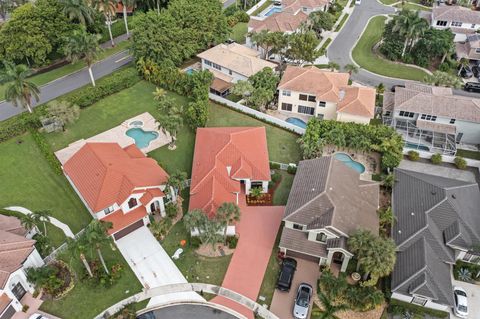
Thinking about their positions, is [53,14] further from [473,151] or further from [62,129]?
[473,151]

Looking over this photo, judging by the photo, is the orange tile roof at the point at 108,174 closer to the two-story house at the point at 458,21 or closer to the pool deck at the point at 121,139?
the pool deck at the point at 121,139

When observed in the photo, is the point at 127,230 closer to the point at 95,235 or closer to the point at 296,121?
the point at 95,235

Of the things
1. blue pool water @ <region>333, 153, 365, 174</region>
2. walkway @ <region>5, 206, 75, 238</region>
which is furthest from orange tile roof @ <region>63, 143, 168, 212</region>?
blue pool water @ <region>333, 153, 365, 174</region>

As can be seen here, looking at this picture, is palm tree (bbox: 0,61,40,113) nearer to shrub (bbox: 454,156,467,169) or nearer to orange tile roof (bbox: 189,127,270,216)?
orange tile roof (bbox: 189,127,270,216)

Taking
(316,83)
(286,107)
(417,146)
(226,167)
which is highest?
(316,83)

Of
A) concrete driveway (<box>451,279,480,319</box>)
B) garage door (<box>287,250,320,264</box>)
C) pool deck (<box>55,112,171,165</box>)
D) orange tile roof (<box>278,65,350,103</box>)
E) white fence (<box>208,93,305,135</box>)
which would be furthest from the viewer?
orange tile roof (<box>278,65,350,103</box>)

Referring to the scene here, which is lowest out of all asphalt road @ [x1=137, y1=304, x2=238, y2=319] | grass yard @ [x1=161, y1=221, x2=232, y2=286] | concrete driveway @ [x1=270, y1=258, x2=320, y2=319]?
asphalt road @ [x1=137, y1=304, x2=238, y2=319]

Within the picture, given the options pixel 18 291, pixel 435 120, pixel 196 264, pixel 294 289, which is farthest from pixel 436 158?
pixel 18 291
